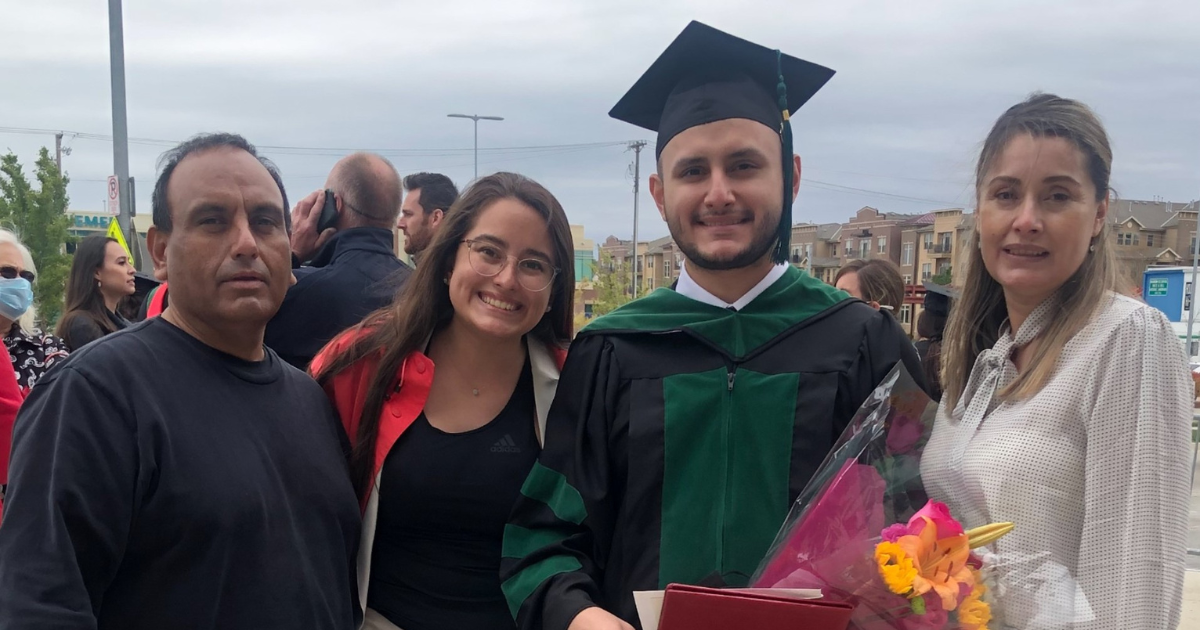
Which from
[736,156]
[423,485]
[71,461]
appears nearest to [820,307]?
[736,156]

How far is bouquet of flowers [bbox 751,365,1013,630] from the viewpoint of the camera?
4.88 feet

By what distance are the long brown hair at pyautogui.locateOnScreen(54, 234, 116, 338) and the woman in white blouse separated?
5012mm

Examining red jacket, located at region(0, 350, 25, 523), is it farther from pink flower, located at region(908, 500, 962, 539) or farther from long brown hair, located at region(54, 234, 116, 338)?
pink flower, located at region(908, 500, 962, 539)

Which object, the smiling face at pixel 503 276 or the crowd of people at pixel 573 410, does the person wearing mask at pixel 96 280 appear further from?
the smiling face at pixel 503 276

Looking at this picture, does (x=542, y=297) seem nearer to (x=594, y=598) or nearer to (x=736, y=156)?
(x=736, y=156)

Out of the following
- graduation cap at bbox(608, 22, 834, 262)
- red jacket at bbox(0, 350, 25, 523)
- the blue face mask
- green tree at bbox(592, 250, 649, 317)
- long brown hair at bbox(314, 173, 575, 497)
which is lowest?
green tree at bbox(592, 250, 649, 317)

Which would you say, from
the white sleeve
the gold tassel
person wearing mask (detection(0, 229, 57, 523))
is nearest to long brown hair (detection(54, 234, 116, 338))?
person wearing mask (detection(0, 229, 57, 523))

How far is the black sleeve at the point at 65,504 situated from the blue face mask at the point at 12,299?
3213mm

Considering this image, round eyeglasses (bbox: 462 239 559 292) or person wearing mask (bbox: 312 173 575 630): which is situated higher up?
round eyeglasses (bbox: 462 239 559 292)

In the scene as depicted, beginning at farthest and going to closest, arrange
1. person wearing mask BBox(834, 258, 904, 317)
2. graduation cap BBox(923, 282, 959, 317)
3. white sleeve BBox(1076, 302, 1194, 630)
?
person wearing mask BBox(834, 258, 904, 317) → graduation cap BBox(923, 282, 959, 317) → white sleeve BBox(1076, 302, 1194, 630)

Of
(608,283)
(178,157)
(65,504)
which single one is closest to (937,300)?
(178,157)

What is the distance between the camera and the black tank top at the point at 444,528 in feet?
7.24

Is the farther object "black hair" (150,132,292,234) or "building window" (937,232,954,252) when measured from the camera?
"building window" (937,232,954,252)

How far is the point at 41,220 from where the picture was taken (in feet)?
58.0
